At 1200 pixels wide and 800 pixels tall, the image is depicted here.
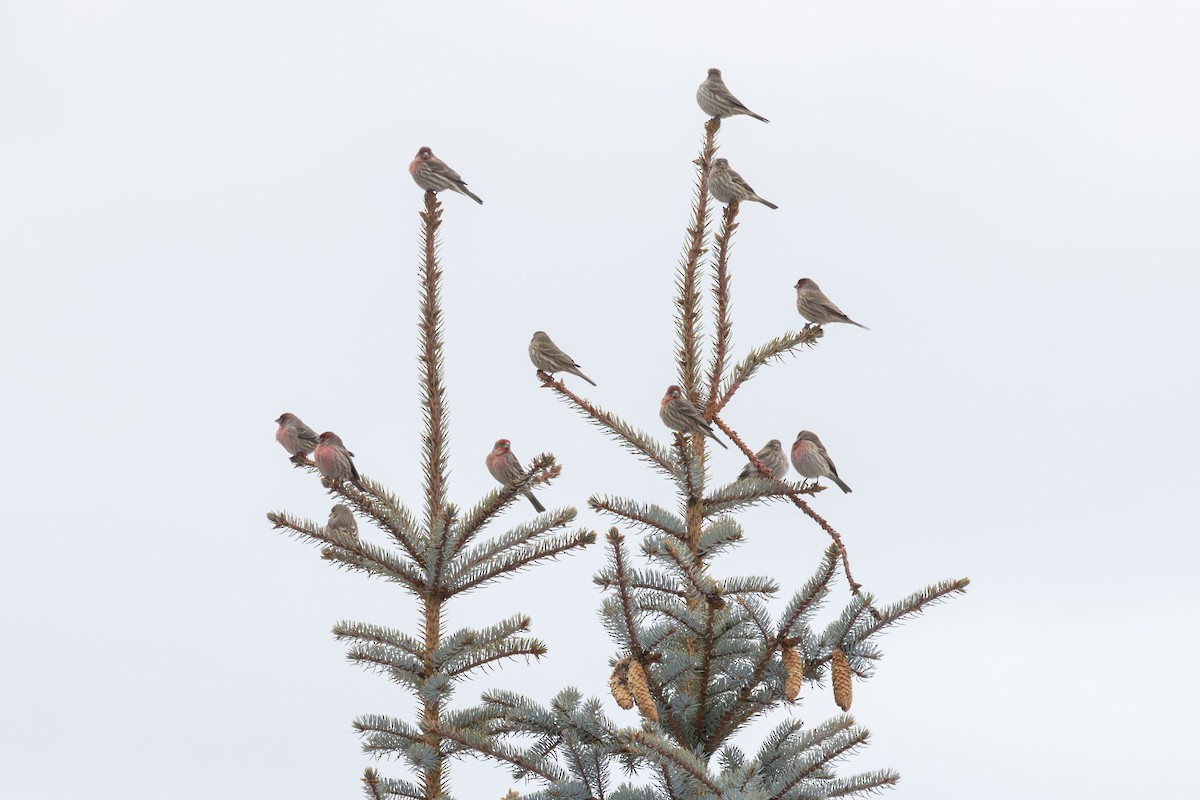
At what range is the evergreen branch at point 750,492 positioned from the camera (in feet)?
22.8

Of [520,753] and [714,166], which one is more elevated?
[714,166]

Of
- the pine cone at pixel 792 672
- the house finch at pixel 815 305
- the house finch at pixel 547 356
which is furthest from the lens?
the house finch at pixel 547 356

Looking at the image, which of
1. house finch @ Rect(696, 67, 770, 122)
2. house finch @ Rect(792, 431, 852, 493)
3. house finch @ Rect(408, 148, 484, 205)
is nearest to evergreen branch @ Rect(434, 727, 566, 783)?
house finch @ Rect(792, 431, 852, 493)

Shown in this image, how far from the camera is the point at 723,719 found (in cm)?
633

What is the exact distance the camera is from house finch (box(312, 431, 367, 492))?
6.86 m

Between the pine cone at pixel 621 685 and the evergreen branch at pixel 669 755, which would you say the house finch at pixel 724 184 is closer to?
the pine cone at pixel 621 685

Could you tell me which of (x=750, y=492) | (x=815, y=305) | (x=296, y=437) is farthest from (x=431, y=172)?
→ (x=750, y=492)

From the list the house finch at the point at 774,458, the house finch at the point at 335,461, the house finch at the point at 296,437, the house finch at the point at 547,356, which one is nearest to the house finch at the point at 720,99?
the house finch at the point at 547,356

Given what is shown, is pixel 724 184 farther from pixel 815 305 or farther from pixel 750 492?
pixel 750 492

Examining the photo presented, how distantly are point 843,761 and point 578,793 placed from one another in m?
1.20

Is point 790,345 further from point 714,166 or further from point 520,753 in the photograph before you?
point 520,753

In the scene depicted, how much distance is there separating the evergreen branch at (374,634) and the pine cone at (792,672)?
1.76 meters

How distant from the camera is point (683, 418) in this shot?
7.44 metres

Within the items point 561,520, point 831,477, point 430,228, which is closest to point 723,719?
point 561,520
